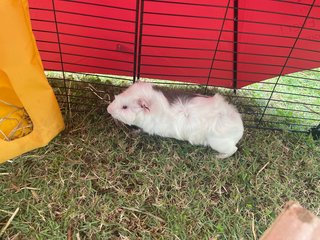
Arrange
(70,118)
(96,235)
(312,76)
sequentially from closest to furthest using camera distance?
(96,235) → (70,118) → (312,76)

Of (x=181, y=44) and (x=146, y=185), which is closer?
(x=146, y=185)

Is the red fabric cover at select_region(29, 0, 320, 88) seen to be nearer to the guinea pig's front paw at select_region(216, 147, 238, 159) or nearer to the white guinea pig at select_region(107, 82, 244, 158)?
the white guinea pig at select_region(107, 82, 244, 158)

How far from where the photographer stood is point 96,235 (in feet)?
5.43

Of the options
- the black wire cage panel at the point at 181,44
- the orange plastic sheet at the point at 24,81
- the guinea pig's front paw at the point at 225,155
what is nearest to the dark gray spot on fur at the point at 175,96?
the black wire cage panel at the point at 181,44

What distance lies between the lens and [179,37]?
2000 mm

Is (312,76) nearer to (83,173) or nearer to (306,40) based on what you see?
(306,40)

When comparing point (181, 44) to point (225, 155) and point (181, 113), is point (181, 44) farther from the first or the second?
point (225, 155)

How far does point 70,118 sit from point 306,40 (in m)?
1.36

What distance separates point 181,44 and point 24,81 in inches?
35.4

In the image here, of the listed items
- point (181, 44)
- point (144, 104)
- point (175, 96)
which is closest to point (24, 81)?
point (144, 104)

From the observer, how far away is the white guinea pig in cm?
194

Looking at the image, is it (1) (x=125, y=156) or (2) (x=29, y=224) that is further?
(1) (x=125, y=156)

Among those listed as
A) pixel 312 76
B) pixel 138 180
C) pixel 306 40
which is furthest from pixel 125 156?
pixel 312 76

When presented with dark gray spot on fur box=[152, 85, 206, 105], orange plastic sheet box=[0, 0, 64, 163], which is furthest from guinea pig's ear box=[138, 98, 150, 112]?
orange plastic sheet box=[0, 0, 64, 163]
